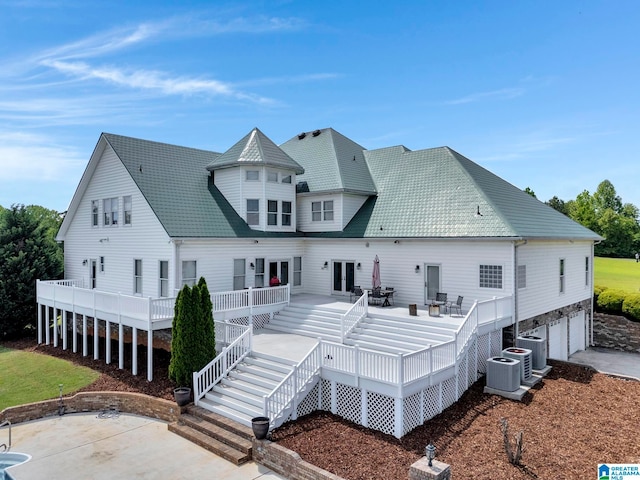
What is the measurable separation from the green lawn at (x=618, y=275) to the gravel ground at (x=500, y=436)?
2185 cm

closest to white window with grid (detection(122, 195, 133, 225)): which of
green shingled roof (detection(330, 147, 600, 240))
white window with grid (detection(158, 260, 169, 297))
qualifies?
white window with grid (detection(158, 260, 169, 297))

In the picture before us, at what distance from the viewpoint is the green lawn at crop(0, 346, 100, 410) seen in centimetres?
1452

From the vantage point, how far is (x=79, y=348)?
2034cm

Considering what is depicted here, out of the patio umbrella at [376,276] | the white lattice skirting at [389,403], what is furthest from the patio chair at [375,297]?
the white lattice skirting at [389,403]

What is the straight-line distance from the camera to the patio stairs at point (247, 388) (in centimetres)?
1165

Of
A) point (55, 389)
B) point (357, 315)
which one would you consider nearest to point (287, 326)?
point (357, 315)

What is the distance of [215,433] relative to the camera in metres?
11.2

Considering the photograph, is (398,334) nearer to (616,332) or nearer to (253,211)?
(253,211)

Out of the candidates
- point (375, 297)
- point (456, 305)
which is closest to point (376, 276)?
point (375, 297)

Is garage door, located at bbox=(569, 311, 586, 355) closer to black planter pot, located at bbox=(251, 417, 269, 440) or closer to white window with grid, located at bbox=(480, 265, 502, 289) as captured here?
white window with grid, located at bbox=(480, 265, 502, 289)

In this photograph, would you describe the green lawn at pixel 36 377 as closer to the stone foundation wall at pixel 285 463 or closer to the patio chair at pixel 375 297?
the stone foundation wall at pixel 285 463

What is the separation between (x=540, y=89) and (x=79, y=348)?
25.1 metres

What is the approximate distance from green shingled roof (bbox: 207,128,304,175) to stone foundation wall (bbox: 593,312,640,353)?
744 inches

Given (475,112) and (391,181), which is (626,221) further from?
(391,181)
